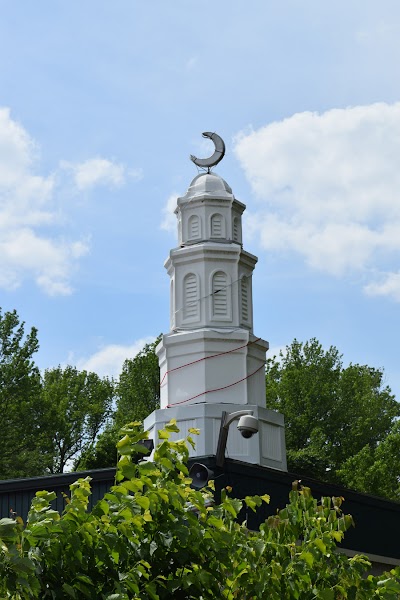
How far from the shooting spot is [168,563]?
10.0 metres

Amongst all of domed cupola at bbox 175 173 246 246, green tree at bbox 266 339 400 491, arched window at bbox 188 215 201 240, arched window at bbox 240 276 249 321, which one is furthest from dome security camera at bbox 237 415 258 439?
green tree at bbox 266 339 400 491

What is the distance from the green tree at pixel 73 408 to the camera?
62625 mm

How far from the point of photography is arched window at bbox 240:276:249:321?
29.3 metres

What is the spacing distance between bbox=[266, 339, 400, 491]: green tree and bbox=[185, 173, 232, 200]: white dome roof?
95.0 ft

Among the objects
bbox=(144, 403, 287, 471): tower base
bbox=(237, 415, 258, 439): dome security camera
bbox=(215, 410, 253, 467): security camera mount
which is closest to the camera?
bbox=(237, 415, 258, 439): dome security camera

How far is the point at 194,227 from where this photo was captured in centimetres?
2988

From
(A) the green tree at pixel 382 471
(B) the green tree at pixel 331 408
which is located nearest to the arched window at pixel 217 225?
(A) the green tree at pixel 382 471

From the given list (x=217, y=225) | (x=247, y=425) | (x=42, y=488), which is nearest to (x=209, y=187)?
(x=217, y=225)

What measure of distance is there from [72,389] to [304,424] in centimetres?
1527

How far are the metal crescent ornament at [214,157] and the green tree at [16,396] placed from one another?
2396 centimetres

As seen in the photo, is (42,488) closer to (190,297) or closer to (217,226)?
(190,297)

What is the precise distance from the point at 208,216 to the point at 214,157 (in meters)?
2.27

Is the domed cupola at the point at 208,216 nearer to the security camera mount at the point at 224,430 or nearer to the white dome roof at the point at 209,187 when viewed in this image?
the white dome roof at the point at 209,187

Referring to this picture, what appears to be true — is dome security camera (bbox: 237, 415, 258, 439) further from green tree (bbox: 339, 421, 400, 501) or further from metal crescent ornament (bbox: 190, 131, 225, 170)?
green tree (bbox: 339, 421, 400, 501)
